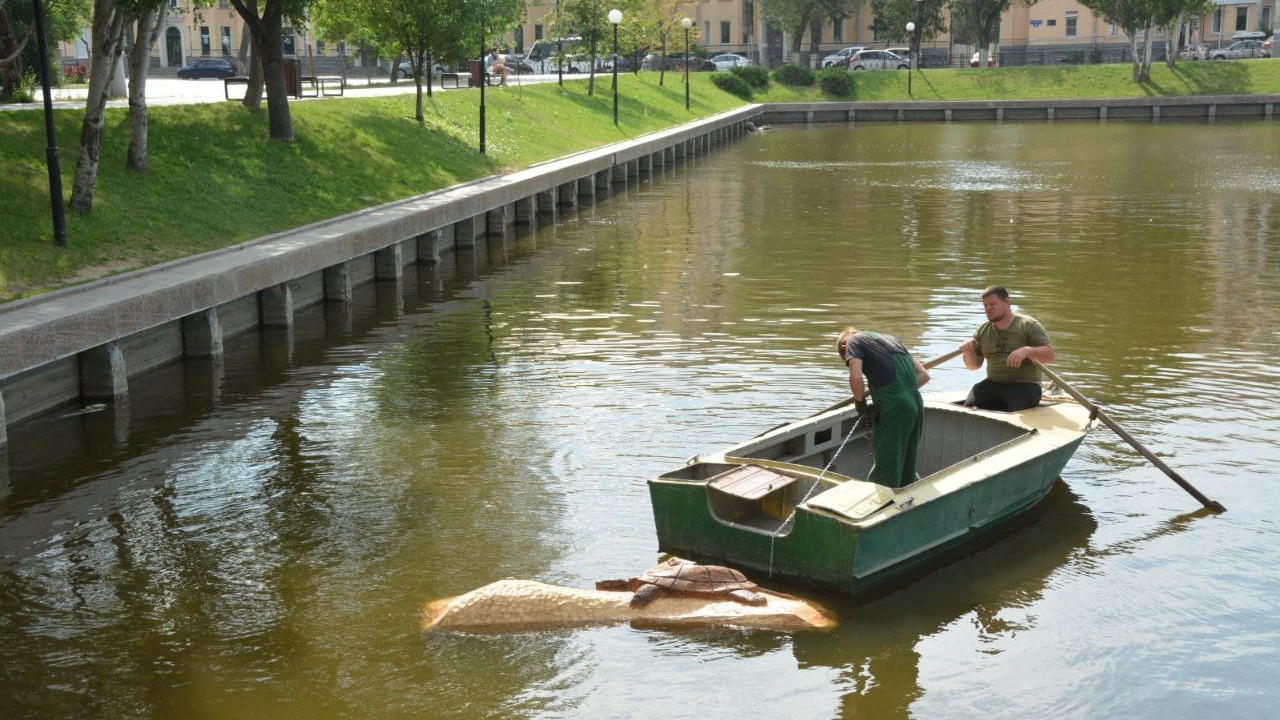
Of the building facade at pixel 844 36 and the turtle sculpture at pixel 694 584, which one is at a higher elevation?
the building facade at pixel 844 36

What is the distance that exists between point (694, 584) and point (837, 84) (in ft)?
244

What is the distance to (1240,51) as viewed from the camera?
86.9 meters

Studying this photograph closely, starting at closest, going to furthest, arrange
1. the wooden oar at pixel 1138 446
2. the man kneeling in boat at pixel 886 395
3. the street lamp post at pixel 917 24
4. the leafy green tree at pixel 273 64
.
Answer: the man kneeling in boat at pixel 886 395, the wooden oar at pixel 1138 446, the leafy green tree at pixel 273 64, the street lamp post at pixel 917 24

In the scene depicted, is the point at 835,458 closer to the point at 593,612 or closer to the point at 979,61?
the point at 593,612

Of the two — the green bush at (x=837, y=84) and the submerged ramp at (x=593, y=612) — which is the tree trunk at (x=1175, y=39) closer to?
the green bush at (x=837, y=84)

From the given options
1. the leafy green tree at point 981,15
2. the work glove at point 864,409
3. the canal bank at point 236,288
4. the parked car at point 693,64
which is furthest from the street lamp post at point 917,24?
the work glove at point 864,409

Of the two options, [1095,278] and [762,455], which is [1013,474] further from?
[1095,278]

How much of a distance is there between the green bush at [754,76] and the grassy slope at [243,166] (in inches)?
1158

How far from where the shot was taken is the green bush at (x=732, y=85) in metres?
81.0

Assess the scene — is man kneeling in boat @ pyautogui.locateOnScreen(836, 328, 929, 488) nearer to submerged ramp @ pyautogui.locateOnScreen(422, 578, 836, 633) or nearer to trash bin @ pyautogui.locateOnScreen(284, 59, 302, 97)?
submerged ramp @ pyautogui.locateOnScreen(422, 578, 836, 633)

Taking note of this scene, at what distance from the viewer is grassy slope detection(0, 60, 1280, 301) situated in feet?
69.4

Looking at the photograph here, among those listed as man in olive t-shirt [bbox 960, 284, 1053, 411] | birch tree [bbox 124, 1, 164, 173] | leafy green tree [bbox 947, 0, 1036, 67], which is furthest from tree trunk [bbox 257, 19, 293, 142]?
leafy green tree [bbox 947, 0, 1036, 67]

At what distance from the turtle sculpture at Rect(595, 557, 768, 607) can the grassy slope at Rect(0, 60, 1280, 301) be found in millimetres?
10900

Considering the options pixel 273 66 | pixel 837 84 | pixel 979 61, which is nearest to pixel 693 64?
pixel 837 84
